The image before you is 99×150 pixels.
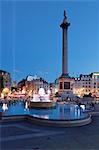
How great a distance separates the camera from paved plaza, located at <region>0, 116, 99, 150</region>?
11.1m

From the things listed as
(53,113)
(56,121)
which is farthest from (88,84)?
(56,121)

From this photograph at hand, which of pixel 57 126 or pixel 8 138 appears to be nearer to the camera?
pixel 8 138

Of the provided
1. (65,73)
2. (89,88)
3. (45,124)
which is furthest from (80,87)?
(45,124)

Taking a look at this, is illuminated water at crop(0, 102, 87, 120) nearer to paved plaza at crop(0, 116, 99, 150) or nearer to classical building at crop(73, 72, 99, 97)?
paved plaza at crop(0, 116, 99, 150)

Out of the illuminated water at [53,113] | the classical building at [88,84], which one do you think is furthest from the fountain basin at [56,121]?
the classical building at [88,84]

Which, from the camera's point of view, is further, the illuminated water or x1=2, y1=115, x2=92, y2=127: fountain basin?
the illuminated water

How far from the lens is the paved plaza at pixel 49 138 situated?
437 inches

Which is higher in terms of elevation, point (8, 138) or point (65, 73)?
point (65, 73)

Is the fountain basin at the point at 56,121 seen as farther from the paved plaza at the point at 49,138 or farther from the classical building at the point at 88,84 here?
the classical building at the point at 88,84

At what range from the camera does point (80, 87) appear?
121 m

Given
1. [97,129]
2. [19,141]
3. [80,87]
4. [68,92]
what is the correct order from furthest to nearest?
1. [80,87]
2. [68,92]
3. [97,129]
4. [19,141]

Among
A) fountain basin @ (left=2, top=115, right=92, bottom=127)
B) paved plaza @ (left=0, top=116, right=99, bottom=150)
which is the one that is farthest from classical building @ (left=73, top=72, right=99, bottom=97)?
paved plaza @ (left=0, top=116, right=99, bottom=150)

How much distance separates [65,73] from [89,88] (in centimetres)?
6586

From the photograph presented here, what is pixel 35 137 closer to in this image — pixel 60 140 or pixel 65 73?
pixel 60 140
